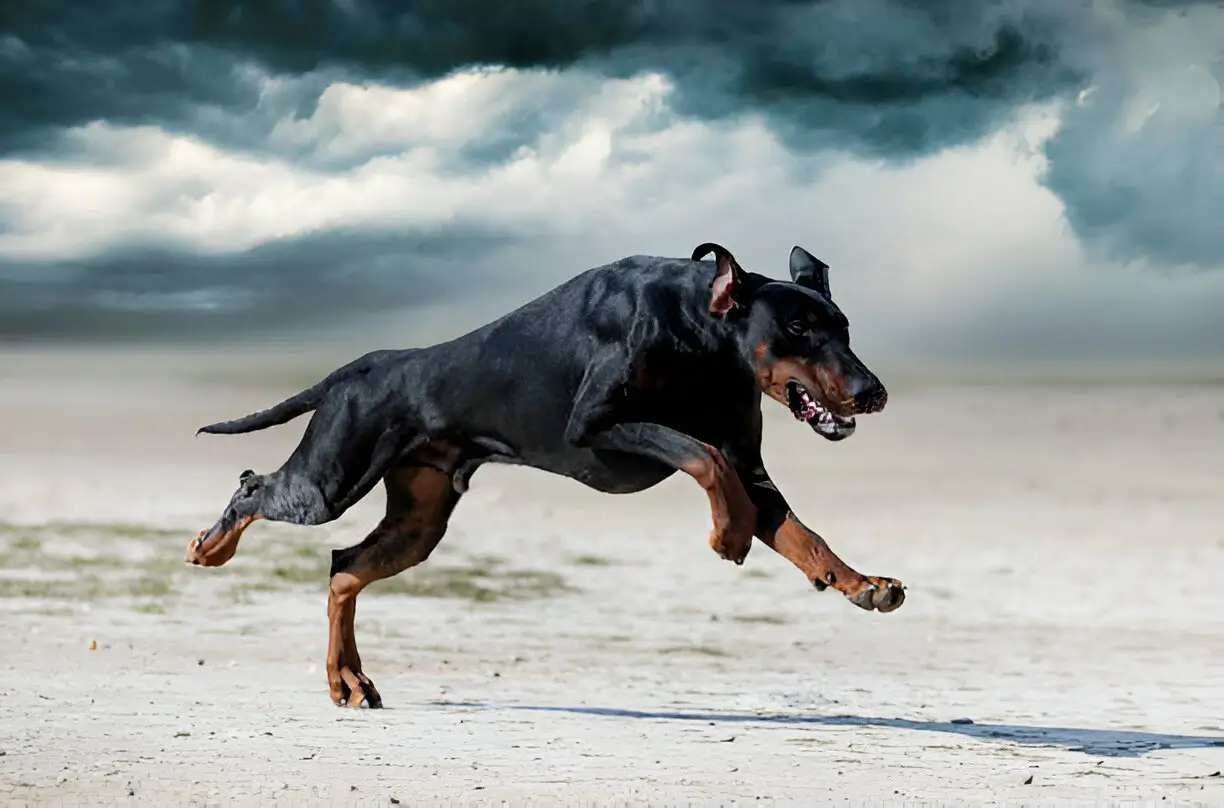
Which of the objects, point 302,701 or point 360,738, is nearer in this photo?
point 360,738

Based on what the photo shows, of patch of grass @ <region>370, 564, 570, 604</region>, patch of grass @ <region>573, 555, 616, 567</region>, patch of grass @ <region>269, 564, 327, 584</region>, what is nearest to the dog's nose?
patch of grass @ <region>370, 564, 570, 604</region>

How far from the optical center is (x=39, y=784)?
8305 mm

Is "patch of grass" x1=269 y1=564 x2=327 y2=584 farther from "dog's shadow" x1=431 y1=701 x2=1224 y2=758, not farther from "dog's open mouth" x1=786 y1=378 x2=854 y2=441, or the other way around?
"dog's open mouth" x1=786 y1=378 x2=854 y2=441

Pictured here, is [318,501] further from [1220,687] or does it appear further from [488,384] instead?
[1220,687]

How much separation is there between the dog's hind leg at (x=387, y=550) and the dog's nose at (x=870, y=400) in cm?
261

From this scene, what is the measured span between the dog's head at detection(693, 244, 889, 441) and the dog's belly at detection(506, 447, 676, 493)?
2.29 feet

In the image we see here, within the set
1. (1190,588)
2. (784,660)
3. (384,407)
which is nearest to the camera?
(384,407)

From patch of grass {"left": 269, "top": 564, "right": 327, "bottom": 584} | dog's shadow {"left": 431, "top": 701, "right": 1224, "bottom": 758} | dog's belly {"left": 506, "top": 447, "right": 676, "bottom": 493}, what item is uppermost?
dog's belly {"left": 506, "top": 447, "right": 676, "bottom": 493}

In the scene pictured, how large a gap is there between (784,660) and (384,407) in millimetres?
5780

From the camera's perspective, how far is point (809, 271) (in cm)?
919

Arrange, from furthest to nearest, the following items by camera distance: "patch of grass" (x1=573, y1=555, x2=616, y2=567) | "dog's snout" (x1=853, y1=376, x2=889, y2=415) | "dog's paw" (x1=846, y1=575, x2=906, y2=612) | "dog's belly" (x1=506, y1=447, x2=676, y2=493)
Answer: "patch of grass" (x1=573, y1=555, x2=616, y2=567) → "dog's belly" (x1=506, y1=447, x2=676, y2=493) → "dog's snout" (x1=853, y1=376, x2=889, y2=415) → "dog's paw" (x1=846, y1=575, x2=906, y2=612)

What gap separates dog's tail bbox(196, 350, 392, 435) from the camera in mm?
10078

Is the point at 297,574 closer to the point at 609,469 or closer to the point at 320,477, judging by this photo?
the point at 320,477

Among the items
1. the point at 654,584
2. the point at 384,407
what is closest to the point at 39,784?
the point at 384,407
